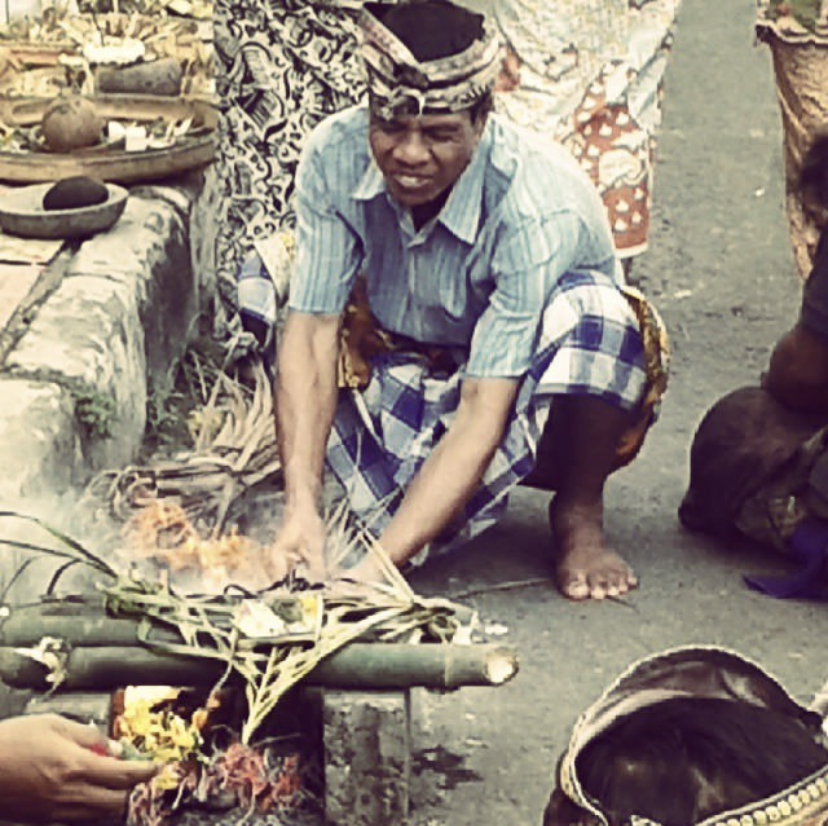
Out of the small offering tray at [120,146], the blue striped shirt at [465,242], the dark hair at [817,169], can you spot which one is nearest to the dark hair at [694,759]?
the blue striped shirt at [465,242]

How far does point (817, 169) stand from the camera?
18.1ft

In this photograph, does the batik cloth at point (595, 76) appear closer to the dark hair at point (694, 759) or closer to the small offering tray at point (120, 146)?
the small offering tray at point (120, 146)

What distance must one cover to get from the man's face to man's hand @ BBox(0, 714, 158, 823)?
4.62ft

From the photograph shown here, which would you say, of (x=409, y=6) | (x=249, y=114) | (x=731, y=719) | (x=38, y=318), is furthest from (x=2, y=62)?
(x=731, y=719)

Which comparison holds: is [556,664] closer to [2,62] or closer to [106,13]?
[2,62]

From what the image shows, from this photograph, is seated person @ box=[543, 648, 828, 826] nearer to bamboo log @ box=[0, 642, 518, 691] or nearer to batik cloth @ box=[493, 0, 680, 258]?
bamboo log @ box=[0, 642, 518, 691]

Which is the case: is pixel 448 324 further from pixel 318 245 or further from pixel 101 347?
pixel 101 347

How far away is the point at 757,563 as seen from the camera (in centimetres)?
523

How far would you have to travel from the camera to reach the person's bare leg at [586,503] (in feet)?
16.2

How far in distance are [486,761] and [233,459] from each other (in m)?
1.32

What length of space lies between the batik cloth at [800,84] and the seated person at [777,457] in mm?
710

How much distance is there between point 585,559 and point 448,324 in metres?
0.67

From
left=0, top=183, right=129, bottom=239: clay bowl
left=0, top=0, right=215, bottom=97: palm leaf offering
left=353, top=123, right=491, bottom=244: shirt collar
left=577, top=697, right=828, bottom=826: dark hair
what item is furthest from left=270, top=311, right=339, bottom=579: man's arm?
left=0, top=0, right=215, bottom=97: palm leaf offering

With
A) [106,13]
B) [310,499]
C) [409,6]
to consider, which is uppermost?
[409,6]
